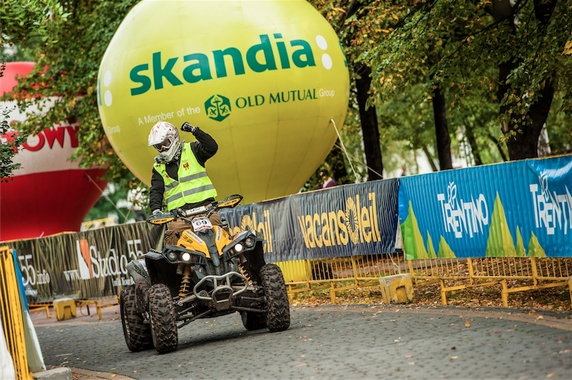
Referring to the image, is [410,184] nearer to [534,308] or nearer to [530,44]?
[534,308]

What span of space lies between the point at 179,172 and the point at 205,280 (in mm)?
1381

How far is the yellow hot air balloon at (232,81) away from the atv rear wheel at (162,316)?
8.26m

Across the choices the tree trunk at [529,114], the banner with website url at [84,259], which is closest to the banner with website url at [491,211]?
the tree trunk at [529,114]

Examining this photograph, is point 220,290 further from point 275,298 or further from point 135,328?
point 135,328

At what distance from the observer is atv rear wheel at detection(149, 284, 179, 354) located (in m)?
12.7

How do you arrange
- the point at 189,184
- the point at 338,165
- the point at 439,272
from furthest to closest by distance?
the point at 338,165 → the point at 439,272 → the point at 189,184

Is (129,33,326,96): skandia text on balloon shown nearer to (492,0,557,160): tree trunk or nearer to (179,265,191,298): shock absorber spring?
(492,0,557,160): tree trunk

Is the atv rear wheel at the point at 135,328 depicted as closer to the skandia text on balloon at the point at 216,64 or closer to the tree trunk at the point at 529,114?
the skandia text on balloon at the point at 216,64

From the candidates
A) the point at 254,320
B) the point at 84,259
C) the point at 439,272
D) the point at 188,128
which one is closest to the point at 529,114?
the point at 439,272

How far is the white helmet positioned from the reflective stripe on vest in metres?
0.15

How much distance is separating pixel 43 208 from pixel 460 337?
24452mm

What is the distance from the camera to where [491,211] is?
13.6m

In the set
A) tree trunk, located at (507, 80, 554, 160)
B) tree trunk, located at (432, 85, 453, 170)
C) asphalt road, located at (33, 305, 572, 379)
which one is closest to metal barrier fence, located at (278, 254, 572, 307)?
asphalt road, located at (33, 305, 572, 379)

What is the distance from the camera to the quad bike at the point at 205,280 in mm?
12875
